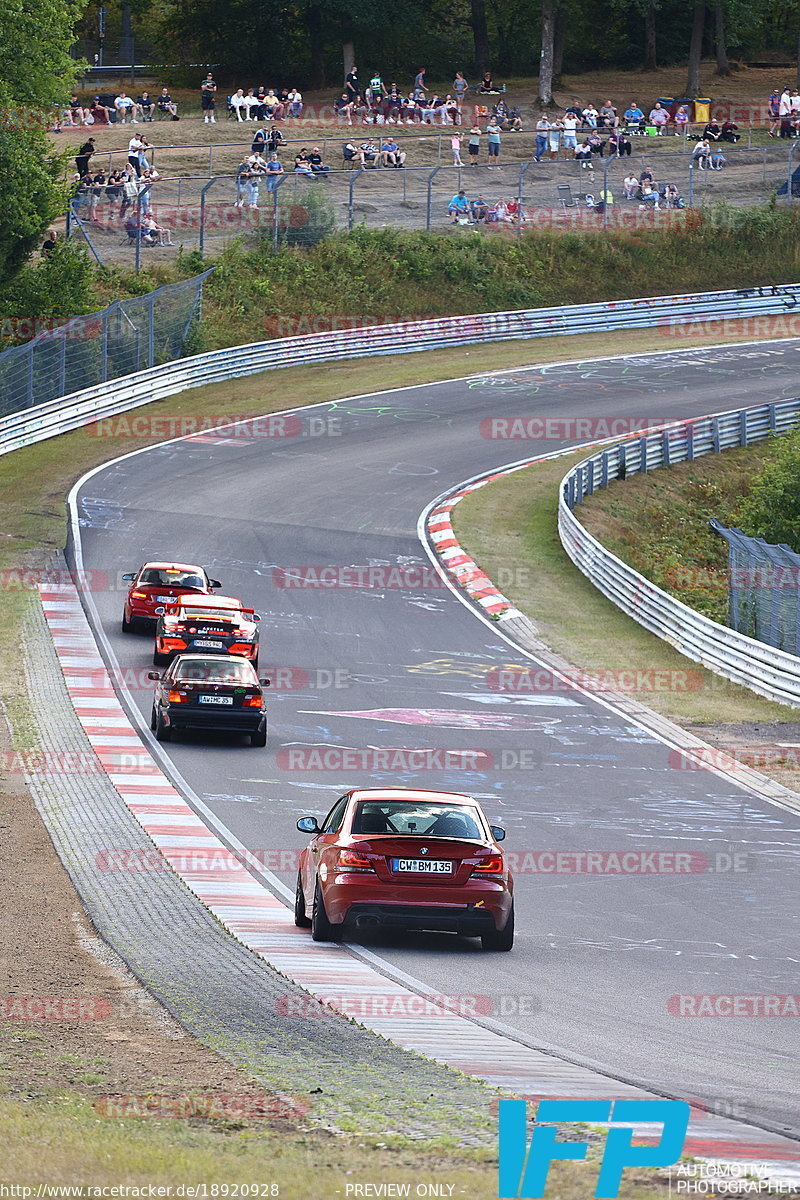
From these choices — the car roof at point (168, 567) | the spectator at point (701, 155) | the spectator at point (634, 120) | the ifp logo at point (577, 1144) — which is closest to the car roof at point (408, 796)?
the ifp logo at point (577, 1144)

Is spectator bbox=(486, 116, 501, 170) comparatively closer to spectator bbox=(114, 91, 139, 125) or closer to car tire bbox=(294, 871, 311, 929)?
spectator bbox=(114, 91, 139, 125)

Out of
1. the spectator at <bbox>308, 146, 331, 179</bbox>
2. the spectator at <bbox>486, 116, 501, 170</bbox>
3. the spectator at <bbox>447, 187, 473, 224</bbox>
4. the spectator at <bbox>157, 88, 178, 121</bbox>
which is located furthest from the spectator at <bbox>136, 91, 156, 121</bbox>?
the spectator at <bbox>447, 187, 473, 224</bbox>

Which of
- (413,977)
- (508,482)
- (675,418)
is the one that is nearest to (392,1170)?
A: (413,977)

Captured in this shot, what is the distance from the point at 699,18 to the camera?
87.2 metres

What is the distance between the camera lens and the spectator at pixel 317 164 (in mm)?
62938

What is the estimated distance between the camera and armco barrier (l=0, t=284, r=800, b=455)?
47.0m

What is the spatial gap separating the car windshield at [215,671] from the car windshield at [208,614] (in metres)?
3.83

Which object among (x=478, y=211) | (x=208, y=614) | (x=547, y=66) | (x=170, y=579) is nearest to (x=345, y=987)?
(x=208, y=614)

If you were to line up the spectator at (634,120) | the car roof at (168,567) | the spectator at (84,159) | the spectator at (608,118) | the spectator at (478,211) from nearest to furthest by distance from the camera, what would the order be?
the car roof at (168,567), the spectator at (84,159), the spectator at (478,211), the spectator at (608,118), the spectator at (634,120)

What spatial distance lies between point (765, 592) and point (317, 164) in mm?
39260

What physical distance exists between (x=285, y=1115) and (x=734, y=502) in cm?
4136

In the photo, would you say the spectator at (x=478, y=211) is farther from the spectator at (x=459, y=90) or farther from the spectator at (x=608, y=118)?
the spectator at (x=459, y=90)

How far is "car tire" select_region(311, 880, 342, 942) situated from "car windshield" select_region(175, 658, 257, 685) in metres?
9.17

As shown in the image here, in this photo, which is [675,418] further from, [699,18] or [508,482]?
[699,18]
